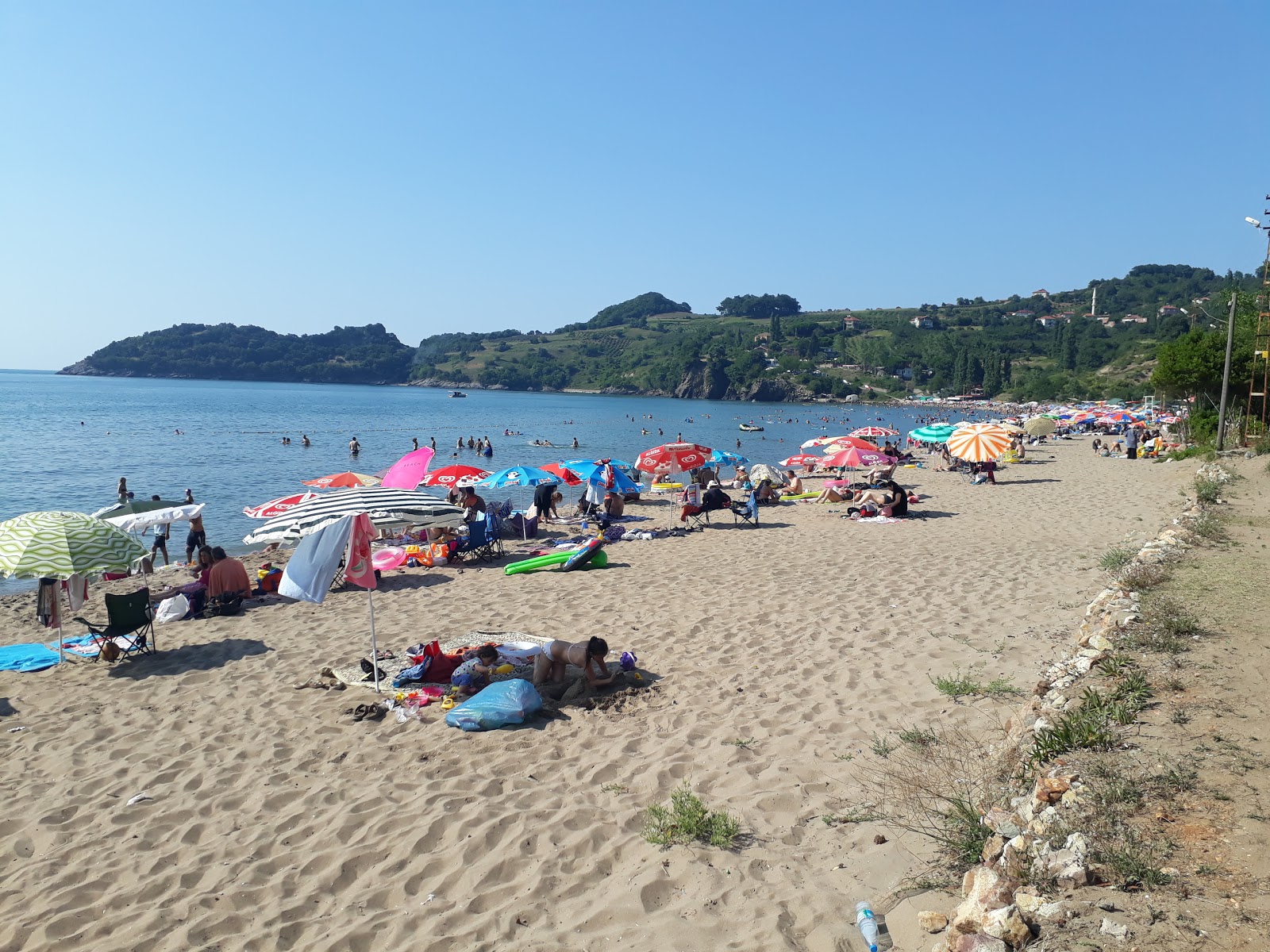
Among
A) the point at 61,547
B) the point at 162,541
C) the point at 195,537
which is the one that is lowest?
the point at 162,541

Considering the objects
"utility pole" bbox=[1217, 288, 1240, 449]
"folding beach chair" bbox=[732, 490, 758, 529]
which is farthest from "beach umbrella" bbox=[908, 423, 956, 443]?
"folding beach chair" bbox=[732, 490, 758, 529]

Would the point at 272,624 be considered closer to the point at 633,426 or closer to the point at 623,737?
the point at 623,737

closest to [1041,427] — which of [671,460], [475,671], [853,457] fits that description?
[853,457]

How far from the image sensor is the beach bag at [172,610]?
10438 mm

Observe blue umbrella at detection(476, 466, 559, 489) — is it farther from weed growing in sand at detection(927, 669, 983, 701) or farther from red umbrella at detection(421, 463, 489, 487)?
weed growing in sand at detection(927, 669, 983, 701)

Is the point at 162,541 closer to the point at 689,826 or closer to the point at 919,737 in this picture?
the point at 689,826

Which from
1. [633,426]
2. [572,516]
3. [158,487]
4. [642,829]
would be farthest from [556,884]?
[633,426]

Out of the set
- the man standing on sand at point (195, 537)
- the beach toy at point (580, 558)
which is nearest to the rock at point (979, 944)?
the beach toy at point (580, 558)

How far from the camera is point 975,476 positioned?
2470cm

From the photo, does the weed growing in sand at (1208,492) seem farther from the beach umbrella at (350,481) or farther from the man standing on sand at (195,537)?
the man standing on sand at (195,537)

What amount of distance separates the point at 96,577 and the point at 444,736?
1235 centimetres

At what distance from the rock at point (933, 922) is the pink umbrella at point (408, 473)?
1049cm

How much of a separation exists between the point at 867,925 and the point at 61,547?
8.64m

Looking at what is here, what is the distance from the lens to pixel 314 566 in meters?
7.02
